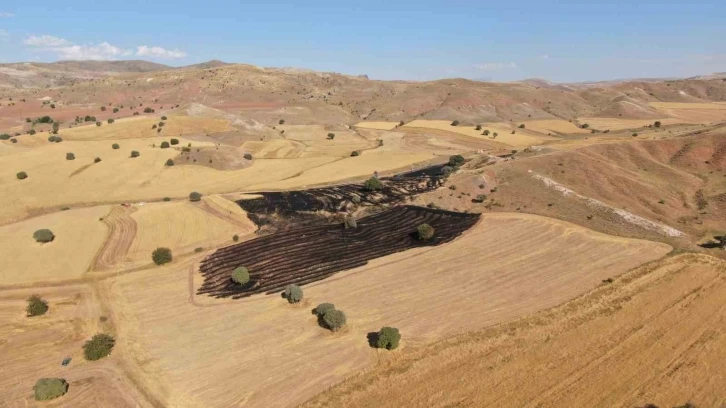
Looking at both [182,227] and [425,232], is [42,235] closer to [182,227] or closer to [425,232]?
[182,227]

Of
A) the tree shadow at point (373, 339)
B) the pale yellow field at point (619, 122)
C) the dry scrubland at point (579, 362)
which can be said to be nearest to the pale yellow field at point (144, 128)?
the tree shadow at point (373, 339)

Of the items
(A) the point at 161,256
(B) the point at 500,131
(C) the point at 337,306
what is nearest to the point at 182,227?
(A) the point at 161,256

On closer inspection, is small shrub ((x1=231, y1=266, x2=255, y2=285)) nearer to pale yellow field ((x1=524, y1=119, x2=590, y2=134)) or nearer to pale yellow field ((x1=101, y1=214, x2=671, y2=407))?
pale yellow field ((x1=101, y1=214, x2=671, y2=407))

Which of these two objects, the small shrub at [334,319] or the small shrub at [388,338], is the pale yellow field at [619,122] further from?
the small shrub at [334,319]

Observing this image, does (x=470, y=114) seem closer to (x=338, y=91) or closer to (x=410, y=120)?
(x=410, y=120)

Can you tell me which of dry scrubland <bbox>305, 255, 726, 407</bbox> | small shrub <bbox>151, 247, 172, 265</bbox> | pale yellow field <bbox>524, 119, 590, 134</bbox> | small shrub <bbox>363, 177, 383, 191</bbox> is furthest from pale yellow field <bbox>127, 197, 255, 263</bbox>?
pale yellow field <bbox>524, 119, 590, 134</bbox>
